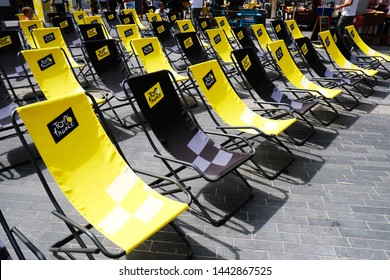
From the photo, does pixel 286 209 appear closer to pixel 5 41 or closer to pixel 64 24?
pixel 5 41

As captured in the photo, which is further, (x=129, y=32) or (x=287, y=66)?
(x=129, y=32)

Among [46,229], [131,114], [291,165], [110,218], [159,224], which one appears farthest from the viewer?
[131,114]

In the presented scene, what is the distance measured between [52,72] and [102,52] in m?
0.93

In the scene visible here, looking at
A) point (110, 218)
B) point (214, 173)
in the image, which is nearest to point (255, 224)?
point (214, 173)

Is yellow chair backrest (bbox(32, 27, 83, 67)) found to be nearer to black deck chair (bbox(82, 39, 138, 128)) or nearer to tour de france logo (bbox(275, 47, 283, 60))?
black deck chair (bbox(82, 39, 138, 128))

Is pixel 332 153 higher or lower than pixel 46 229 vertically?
lower

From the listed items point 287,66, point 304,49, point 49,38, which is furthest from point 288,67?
point 49,38

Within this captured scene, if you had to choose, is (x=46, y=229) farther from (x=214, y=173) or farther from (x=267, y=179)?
(x=267, y=179)

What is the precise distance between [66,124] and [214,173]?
1279 millimetres

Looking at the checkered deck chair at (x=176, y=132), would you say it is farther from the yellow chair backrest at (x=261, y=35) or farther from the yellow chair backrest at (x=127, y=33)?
the yellow chair backrest at (x=261, y=35)

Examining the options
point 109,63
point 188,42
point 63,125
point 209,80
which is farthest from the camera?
point 188,42

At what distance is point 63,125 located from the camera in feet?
8.07

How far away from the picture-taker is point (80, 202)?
7.60 ft

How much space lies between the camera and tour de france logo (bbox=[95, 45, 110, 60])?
199 inches
